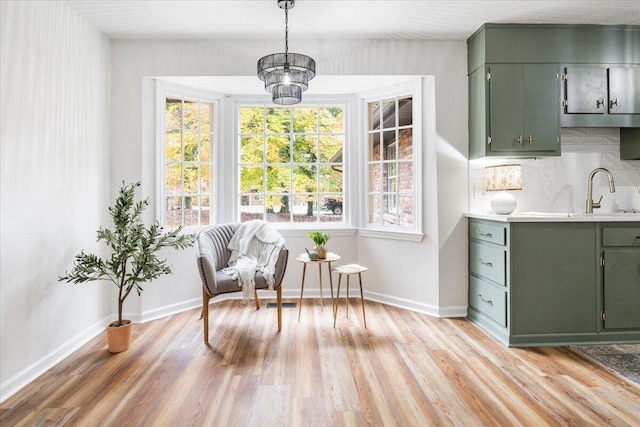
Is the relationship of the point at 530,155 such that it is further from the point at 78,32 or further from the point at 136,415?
the point at 78,32

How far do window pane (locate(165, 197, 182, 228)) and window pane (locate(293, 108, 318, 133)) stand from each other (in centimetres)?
154

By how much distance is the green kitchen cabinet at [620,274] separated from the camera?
288 centimetres

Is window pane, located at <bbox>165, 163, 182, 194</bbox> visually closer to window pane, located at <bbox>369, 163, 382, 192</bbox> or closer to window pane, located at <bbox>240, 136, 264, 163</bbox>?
window pane, located at <bbox>240, 136, 264, 163</bbox>

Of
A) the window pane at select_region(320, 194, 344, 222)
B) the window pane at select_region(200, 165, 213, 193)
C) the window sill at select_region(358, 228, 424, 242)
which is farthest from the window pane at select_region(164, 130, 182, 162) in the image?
the window sill at select_region(358, 228, 424, 242)

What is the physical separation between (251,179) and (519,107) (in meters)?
2.82

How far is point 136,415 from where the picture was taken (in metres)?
2.00

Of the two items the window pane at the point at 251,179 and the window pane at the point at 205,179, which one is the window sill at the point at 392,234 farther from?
the window pane at the point at 205,179

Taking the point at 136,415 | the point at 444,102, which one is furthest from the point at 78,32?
the point at 444,102

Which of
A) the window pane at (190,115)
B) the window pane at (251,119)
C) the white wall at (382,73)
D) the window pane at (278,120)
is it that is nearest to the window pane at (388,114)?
the white wall at (382,73)

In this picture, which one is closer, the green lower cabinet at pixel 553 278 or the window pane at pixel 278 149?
the green lower cabinet at pixel 553 278

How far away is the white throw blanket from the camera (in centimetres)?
314

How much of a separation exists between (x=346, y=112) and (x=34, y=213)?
10.2ft

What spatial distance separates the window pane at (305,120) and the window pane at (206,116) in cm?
95

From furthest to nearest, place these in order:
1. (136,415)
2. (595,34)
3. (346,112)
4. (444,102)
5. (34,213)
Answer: (346,112) → (444,102) → (595,34) → (34,213) → (136,415)
